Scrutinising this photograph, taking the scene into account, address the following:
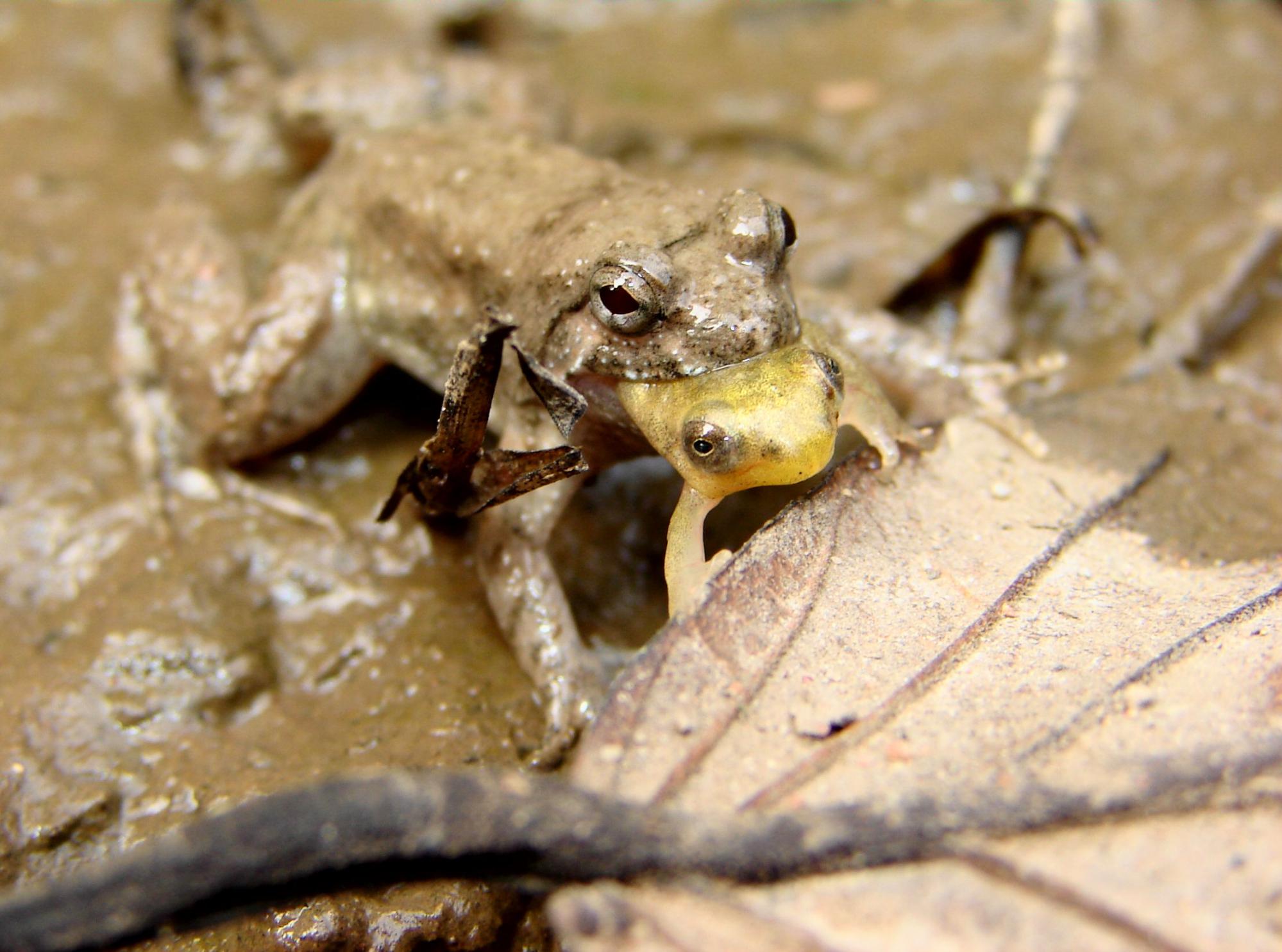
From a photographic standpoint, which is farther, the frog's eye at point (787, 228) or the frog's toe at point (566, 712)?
the frog's eye at point (787, 228)

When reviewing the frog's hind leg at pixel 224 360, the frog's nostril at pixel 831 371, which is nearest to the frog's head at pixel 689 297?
the frog's nostril at pixel 831 371

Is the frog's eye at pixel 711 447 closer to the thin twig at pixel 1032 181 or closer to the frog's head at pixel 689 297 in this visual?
the frog's head at pixel 689 297

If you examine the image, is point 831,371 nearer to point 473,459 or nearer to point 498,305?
point 473,459

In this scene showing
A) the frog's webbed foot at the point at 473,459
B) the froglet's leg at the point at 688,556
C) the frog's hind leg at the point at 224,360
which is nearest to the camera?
the froglet's leg at the point at 688,556

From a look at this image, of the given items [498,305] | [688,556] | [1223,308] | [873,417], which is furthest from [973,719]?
[1223,308]

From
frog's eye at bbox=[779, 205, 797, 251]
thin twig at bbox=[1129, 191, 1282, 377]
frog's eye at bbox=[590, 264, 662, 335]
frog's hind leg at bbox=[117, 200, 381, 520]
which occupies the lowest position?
frog's hind leg at bbox=[117, 200, 381, 520]

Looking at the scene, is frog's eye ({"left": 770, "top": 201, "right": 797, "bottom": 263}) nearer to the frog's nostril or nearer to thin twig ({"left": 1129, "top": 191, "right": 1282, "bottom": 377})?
the frog's nostril

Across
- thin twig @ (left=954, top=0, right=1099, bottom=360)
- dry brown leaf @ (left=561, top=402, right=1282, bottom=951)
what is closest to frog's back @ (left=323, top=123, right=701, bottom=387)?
dry brown leaf @ (left=561, top=402, right=1282, bottom=951)
